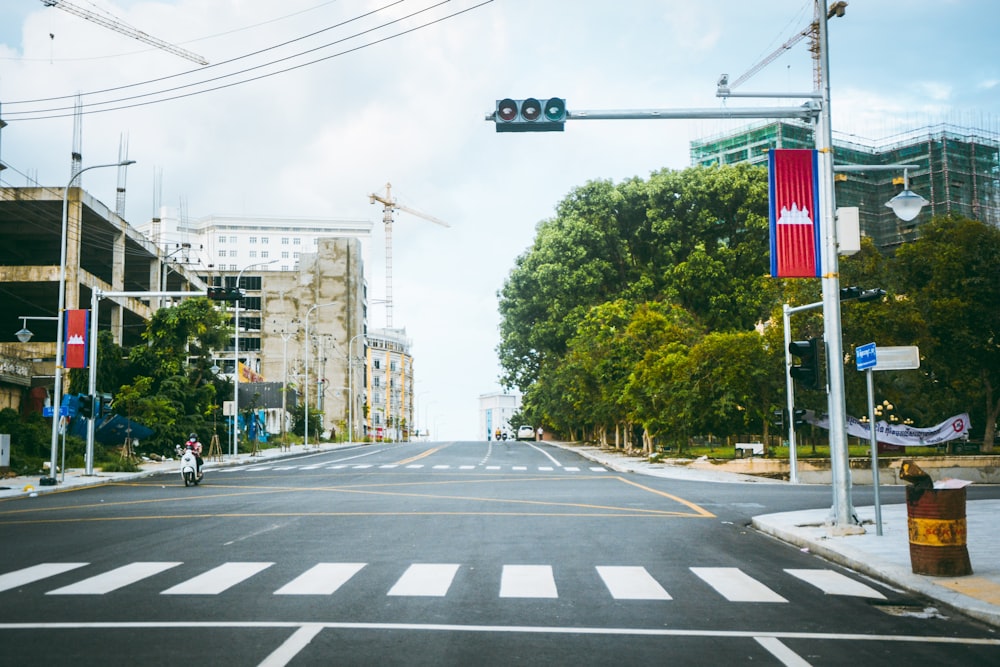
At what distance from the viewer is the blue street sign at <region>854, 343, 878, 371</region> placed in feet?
47.9

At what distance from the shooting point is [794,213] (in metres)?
15.9

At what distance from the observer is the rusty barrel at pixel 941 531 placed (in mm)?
10719

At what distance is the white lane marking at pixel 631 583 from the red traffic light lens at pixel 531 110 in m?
6.79

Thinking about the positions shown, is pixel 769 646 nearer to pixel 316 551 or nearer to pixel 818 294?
pixel 316 551

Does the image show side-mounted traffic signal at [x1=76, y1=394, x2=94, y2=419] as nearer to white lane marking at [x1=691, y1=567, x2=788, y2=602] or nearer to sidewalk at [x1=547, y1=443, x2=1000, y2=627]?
sidewalk at [x1=547, y1=443, x2=1000, y2=627]

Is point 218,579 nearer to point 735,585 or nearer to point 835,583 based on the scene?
point 735,585

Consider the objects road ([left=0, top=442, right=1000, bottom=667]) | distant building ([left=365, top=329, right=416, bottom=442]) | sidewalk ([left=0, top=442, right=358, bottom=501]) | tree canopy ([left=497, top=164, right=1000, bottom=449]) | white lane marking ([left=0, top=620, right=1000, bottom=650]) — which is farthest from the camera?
distant building ([left=365, top=329, right=416, bottom=442])

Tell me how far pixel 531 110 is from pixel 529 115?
0.08 m

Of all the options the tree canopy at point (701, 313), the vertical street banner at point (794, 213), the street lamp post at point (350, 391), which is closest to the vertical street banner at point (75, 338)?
the tree canopy at point (701, 313)

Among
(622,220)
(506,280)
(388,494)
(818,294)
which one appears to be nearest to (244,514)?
(388,494)

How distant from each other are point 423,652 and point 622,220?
5392 cm

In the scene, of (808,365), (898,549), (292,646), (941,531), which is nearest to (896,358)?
(808,365)

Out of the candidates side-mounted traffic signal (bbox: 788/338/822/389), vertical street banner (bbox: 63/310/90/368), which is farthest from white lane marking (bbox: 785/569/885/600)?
vertical street banner (bbox: 63/310/90/368)

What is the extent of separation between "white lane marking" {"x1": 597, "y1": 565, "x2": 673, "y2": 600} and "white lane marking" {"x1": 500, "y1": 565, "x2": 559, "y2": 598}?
2.07 feet
